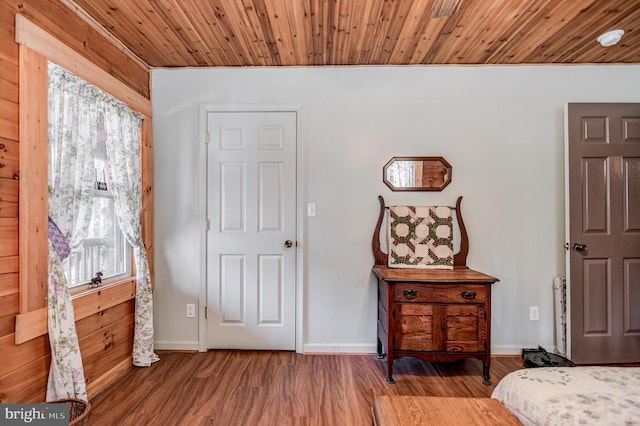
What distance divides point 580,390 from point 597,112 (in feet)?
8.06

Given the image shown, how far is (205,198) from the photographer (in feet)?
9.52

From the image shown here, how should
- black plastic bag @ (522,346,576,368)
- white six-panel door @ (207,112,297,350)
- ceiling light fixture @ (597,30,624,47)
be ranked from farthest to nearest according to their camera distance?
white six-panel door @ (207,112,297,350) < black plastic bag @ (522,346,576,368) < ceiling light fixture @ (597,30,624,47)

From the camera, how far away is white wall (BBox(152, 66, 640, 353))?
2857 mm

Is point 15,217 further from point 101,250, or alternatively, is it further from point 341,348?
point 341,348

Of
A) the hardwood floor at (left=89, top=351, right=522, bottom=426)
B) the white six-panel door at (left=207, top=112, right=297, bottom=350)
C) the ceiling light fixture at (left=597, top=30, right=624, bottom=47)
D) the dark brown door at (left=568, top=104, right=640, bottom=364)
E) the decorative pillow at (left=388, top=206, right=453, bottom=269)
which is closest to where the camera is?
the hardwood floor at (left=89, top=351, right=522, bottom=426)

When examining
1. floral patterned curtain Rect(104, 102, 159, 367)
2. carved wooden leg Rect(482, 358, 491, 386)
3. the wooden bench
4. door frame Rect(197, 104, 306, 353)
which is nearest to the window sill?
floral patterned curtain Rect(104, 102, 159, 367)

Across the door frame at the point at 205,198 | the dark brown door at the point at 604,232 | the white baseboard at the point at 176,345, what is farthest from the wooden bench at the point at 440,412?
the white baseboard at the point at 176,345

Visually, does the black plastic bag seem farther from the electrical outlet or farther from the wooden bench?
the electrical outlet

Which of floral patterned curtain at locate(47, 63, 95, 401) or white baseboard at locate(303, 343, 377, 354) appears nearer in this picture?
floral patterned curtain at locate(47, 63, 95, 401)

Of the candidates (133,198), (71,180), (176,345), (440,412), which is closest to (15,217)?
(71,180)

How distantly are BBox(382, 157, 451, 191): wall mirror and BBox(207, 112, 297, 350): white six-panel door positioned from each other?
2.78ft

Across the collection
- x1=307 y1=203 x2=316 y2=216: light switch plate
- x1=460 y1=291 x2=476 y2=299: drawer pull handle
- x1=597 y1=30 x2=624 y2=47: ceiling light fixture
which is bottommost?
x1=460 y1=291 x2=476 y2=299: drawer pull handle

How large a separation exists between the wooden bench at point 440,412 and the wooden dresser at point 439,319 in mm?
1057

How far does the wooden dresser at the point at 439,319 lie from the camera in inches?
92.0
